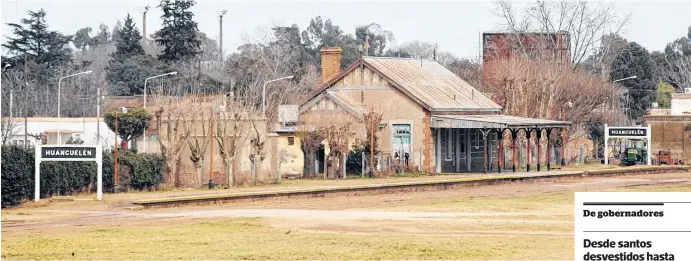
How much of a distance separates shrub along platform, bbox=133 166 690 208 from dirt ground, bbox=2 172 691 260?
0.62m

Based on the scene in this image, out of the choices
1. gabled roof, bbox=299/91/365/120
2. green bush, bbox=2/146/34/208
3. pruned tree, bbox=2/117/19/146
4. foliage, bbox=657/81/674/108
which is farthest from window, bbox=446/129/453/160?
foliage, bbox=657/81/674/108

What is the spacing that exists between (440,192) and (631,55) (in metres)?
66.7

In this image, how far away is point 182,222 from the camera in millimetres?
30688

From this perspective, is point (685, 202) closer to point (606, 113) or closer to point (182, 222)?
point (182, 222)

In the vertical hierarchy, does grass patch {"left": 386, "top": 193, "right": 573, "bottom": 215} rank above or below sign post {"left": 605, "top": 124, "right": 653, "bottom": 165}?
below

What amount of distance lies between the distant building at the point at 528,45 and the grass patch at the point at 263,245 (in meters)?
60.2

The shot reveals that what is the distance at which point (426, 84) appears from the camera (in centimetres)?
5981

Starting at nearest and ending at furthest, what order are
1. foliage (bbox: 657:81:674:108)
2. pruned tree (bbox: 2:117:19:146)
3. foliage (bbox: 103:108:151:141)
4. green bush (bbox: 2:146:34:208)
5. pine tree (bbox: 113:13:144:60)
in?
green bush (bbox: 2:146:34:208) < foliage (bbox: 103:108:151:141) < pruned tree (bbox: 2:117:19:146) < pine tree (bbox: 113:13:144:60) < foliage (bbox: 657:81:674:108)

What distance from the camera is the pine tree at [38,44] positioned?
8425 centimetres

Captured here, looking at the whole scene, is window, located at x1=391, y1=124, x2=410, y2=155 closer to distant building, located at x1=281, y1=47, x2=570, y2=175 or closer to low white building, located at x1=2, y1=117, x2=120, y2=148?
distant building, located at x1=281, y1=47, x2=570, y2=175

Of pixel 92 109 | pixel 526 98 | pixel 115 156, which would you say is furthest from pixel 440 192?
pixel 92 109

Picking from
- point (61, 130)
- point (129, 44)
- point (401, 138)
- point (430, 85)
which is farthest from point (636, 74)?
point (61, 130)

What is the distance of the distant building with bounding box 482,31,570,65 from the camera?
290 ft
